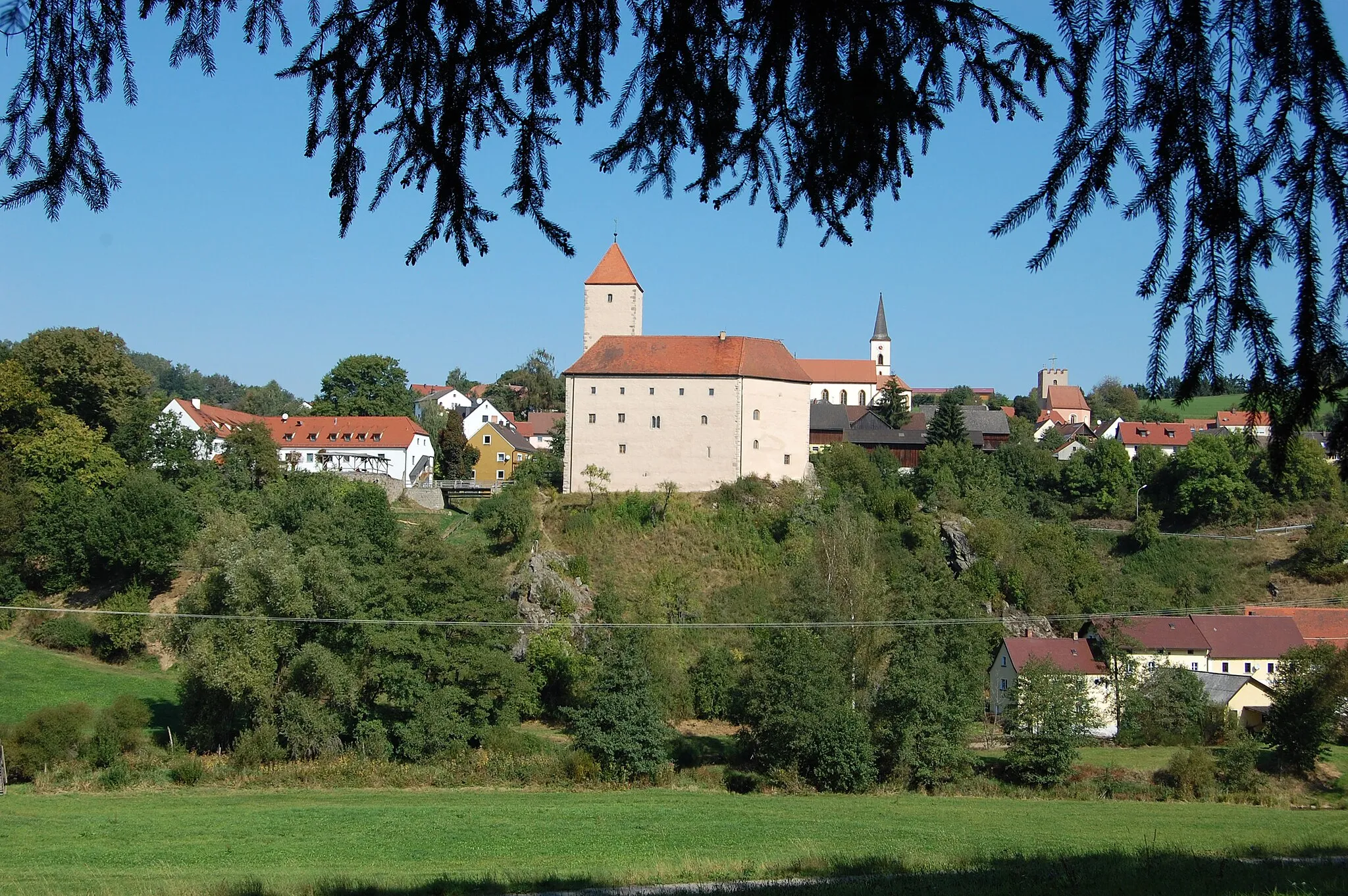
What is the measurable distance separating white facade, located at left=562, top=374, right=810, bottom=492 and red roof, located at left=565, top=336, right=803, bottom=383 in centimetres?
34

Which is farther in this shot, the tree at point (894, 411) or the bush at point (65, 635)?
the tree at point (894, 411)

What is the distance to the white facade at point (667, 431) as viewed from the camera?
158ft

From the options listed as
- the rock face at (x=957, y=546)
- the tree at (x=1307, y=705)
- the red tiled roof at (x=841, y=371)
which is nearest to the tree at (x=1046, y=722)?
the tree at (x=1307, y=705)

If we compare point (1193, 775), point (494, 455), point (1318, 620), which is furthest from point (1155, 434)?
point (1193, 775)

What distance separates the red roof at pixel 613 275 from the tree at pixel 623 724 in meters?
28.7

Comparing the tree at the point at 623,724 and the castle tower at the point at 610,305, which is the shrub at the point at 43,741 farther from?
the castle tower at the point at 610,305

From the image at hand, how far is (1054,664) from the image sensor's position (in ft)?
118

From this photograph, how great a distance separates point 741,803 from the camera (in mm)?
27000

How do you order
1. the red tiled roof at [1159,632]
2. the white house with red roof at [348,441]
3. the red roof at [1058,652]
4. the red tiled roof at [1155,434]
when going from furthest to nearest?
1. the red tiled roof at [1155,434]
2. the white house with red roof at [348,441]
3. the red tiled roof at [1159,632]
4. the red roof at [1058,652]

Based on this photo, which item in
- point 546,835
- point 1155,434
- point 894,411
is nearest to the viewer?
point 546,835

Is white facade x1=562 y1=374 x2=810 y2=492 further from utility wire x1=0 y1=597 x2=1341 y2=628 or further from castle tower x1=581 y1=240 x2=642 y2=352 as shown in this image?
utility wire x1=0 y1=597 x2=1341 y2=628

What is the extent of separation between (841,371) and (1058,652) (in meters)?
60.2

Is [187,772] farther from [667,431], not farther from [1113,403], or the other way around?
[1113,403]

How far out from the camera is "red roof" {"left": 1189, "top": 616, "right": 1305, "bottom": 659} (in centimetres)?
3994
